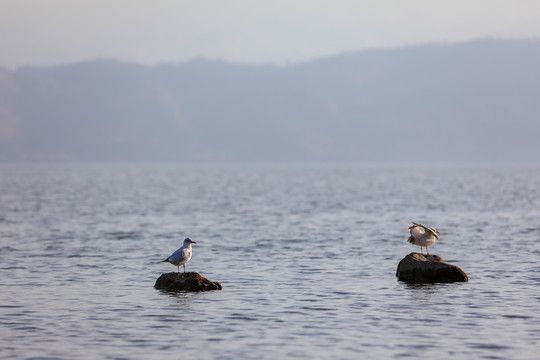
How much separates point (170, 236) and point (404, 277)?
2195cm

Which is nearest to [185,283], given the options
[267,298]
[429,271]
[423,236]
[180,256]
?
[180,256]

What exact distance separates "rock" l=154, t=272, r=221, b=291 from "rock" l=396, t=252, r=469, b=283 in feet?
21.5

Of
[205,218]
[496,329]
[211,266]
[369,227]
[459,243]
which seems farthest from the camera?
[205,218]

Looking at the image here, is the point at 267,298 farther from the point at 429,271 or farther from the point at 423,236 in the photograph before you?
the point at 423,236

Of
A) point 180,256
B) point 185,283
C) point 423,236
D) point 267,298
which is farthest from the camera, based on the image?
point 423,236

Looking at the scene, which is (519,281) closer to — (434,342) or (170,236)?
(434,342)

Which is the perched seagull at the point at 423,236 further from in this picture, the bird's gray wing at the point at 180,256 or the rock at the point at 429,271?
the bird's gray wing at the point at 180,256

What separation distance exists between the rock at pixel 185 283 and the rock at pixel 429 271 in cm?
656

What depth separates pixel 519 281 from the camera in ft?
87.2

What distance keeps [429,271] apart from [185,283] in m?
8.09

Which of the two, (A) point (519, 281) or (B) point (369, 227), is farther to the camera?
(B) point (369, 227)

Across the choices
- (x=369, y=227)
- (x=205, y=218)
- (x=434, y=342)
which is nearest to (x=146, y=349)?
(x=434, y=342)

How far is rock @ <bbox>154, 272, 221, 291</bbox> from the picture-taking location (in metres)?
24.0

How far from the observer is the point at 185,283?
945 inches
